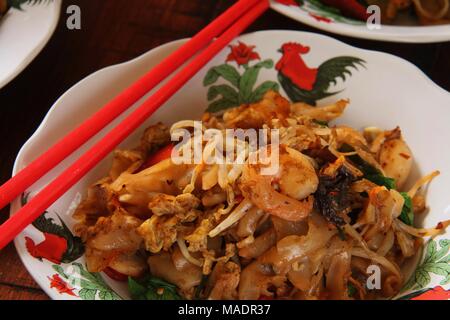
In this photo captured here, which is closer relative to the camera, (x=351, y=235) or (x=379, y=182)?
(x=351, y=235)

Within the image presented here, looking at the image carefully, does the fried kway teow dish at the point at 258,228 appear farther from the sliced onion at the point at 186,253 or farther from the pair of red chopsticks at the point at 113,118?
the pair of red chopsticks at the point at 113,118

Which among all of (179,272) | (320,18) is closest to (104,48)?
(320,18)

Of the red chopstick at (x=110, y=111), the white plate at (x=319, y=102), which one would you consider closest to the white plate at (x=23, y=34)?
the white plate at (x=319, y=102)

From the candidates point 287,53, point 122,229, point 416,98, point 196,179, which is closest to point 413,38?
point 416,98

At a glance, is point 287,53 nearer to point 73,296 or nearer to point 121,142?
point 121,142

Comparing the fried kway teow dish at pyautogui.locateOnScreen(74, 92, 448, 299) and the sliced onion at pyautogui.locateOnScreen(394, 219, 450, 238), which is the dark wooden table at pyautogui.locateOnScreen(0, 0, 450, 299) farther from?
the sliced onion at pyautogui.locateOnScreen(394, 219, 450, 238)
